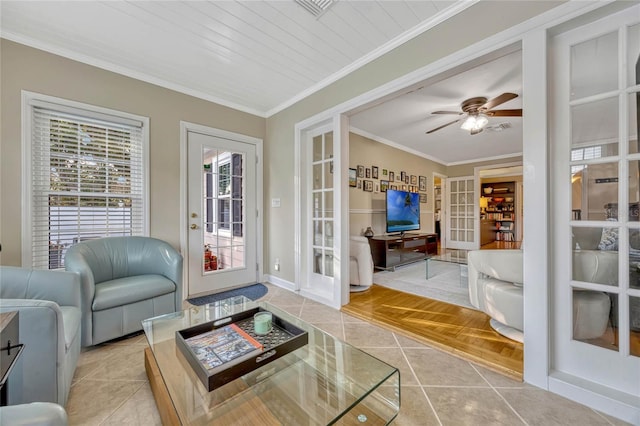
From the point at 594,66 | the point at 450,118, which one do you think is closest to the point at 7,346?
the point at 594,66

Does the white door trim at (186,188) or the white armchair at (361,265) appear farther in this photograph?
the white armchair at (361,265)

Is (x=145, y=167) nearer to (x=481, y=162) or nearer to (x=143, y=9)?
(x=143, y=9)

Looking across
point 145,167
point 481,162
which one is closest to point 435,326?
point 145,167

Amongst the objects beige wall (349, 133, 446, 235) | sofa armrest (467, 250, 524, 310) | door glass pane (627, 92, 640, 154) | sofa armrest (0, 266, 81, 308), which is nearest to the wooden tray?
sofa armrest (0, 266, 81, 308)

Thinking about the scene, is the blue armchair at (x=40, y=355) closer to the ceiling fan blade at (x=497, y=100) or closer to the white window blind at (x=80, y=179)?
the white window blind at (x=80, y=179)

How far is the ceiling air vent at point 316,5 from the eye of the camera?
5.98 feet

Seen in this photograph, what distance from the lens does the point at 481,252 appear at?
2229 millimetres

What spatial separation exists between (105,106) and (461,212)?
7.63m

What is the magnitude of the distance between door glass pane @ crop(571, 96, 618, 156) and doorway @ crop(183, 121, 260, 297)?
10.8 feet

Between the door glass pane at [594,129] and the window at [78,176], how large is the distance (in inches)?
145

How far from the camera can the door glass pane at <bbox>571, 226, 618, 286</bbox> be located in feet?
4.60

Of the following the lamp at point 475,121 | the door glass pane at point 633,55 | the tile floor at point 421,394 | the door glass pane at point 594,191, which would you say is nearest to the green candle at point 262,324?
the tile floor at point 421,394

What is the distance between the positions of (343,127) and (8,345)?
2726 millimetres

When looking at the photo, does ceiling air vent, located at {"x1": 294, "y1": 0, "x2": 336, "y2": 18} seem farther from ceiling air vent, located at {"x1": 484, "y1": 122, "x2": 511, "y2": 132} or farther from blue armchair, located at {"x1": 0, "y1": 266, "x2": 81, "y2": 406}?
ceiling air vent, located at {"x1": 484, "y1": 122, "x2": 511, "y2": 132}
